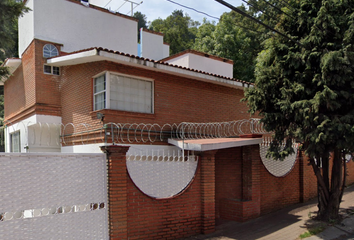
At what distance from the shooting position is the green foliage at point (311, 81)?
7281 mm

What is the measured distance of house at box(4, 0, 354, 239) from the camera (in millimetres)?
6957

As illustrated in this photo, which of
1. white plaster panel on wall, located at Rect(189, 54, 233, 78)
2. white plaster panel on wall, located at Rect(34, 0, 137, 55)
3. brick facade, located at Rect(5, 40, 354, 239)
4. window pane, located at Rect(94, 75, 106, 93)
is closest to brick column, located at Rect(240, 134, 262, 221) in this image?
brick facade, located at Rect(5, 40, 354, 239)

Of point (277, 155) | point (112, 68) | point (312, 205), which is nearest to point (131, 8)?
point (112, 68)

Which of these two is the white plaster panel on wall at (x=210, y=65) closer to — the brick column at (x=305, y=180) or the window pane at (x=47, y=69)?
the brick column at (x=305, y=180)

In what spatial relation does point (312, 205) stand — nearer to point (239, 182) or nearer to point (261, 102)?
point (239, 182)

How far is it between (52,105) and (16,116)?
2854 millimetres

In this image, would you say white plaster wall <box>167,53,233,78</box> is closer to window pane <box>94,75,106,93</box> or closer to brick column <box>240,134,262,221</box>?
window pane <box>94,75,106,93</box>

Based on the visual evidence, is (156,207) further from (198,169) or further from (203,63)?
(203,63)

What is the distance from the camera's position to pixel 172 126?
10406mm

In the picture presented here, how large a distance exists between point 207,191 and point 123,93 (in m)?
3.92

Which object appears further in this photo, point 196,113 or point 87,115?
point 196,113

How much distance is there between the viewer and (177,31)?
119 feet

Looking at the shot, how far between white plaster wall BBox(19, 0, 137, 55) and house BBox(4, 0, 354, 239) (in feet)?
0.13

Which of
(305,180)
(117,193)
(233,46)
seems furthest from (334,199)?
(233,46)
